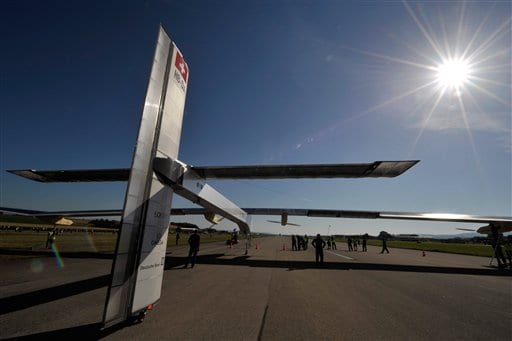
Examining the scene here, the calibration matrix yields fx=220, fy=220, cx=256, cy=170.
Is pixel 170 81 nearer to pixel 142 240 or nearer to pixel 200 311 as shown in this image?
pixel 142 240

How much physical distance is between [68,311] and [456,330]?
9038mm

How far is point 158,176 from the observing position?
208 inches

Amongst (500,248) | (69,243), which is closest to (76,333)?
(500,248)

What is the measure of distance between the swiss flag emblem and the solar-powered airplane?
0.03 meters

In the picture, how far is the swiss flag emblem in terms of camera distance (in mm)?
6215

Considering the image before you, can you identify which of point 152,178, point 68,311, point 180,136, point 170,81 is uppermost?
point 170,81

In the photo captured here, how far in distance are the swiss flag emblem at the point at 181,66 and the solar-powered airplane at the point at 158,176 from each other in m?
0.03

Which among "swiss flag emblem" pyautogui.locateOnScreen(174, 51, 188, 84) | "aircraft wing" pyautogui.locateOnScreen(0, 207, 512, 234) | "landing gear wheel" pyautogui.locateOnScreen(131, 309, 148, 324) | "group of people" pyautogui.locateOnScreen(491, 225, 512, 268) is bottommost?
"landing gear wheel" pyautogui.locateOnScreen(131, 309, 148, 324)

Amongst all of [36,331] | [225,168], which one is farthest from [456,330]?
[36,331]

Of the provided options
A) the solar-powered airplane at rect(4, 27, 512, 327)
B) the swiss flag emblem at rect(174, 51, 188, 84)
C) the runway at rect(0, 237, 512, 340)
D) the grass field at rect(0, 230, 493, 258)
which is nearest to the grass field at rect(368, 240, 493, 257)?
the grass field at rect(0, 230, 493, 258)

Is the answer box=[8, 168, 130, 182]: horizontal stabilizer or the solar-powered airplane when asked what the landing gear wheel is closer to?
the solar-powered airplane

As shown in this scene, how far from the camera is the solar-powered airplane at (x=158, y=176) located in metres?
4.37

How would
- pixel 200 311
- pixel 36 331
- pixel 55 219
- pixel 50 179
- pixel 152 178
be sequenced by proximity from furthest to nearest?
pixel 55 219 < pixel 50 179 < pixel 200 311 < pixel 152 178 < pixel 36 331

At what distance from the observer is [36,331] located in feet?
14.1
